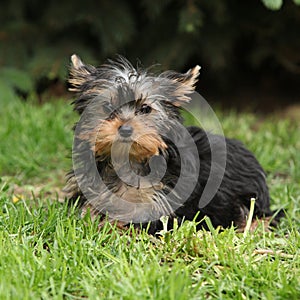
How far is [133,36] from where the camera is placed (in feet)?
27.5

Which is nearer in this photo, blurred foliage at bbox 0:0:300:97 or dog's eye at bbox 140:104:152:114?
dog's eye at bbox 140:104:152:114

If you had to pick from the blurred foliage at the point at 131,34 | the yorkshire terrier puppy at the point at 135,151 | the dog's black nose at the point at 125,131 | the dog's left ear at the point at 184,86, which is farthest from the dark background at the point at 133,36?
the dog's black nose at the point at 125,131

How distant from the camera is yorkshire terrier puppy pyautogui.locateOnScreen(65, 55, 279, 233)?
4.03 metres

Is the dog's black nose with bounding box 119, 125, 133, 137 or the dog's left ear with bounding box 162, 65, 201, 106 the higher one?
the dog's left ear with bounding box 162, 65, 201, 106

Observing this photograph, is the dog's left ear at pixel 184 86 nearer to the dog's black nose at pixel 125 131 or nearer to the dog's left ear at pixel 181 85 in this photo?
the dog's left ear at pixel 181 85

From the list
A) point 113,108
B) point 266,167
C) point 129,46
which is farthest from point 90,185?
→ point 129,46

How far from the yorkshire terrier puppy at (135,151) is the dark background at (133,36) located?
3.40m

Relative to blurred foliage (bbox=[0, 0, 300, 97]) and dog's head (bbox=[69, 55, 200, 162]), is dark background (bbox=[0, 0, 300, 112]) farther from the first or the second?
dog's head (bbox=[69, 55, 200, 162])

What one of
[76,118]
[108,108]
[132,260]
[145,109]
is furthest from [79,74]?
[76,118]

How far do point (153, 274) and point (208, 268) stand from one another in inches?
16.4

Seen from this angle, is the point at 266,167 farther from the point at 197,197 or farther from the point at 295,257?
the point at 295,257

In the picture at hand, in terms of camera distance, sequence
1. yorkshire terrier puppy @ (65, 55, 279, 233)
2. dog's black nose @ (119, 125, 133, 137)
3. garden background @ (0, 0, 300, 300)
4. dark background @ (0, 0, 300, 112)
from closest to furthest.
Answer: garden background @ (0, 0, 300, 300)
dog's black nose @ (119, 125, 133, 137)
yorkshire terrier puppy @ (65, 55, 279, 233)
dark background @ (0, 0, 300, 112)

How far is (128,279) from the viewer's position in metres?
3.24

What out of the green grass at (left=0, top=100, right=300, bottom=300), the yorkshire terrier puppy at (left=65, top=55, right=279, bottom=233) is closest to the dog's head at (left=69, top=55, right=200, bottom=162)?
the yorkshire terrier puppy at (left=65, top=55, right=279, bottom=233)
